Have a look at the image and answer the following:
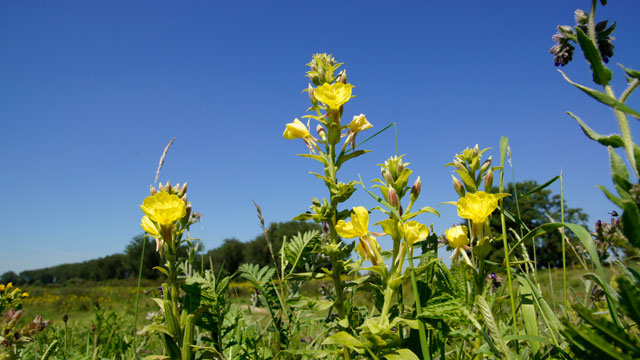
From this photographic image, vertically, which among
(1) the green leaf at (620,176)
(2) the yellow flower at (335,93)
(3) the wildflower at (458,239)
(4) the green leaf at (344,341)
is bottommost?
(4) the green leaf at (344,341)

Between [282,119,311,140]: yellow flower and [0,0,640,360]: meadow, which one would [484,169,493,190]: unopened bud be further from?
[282,119,311,140]: yellow flower

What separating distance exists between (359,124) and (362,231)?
0.42 metres

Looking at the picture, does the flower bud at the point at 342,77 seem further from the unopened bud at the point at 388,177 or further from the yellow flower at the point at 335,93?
the unopened bud at the point at 388,177

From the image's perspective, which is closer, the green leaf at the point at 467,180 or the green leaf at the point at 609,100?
the green leaf at the point at 609,100

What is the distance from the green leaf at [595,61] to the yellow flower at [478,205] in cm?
36

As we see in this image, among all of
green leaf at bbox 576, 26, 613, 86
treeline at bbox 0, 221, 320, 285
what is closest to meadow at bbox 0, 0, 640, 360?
green leaf at bbox 576, 26, 613, 86

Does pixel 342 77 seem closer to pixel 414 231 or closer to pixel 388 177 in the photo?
pixel 388 177

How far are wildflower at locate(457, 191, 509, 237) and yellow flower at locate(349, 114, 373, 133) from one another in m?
0.44

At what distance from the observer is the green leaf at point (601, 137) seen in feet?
2.11

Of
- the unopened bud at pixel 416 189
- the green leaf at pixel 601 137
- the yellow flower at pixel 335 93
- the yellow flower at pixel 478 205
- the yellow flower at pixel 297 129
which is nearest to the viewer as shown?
the green leaf at pixel 601 137

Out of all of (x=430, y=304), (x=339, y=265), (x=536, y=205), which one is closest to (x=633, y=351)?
(x=430, y=304)

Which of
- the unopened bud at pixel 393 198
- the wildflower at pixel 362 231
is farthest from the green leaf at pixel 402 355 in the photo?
the unopened bud at pixel 393 198

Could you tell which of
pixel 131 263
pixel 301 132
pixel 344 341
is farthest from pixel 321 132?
pixel 131 263

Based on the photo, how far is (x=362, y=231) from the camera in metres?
1.07
